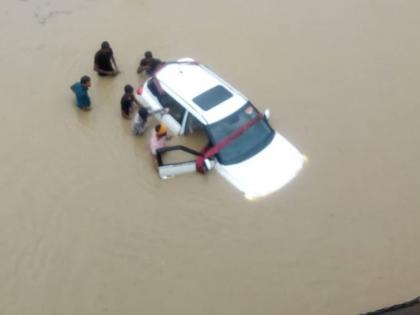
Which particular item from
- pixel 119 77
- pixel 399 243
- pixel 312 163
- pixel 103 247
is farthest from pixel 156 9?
pixel 399 243

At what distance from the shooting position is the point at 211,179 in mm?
9250

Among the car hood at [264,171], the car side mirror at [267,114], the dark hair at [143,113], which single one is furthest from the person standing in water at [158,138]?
the car side mirror at [267,114]

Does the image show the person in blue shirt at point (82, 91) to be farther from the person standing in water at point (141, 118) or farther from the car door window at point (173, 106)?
the car door window at point (173, 106)

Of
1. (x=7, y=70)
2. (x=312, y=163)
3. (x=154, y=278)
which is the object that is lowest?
(x=154, y=278)

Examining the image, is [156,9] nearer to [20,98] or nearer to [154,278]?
[20,98]

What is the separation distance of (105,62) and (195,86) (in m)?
2.31

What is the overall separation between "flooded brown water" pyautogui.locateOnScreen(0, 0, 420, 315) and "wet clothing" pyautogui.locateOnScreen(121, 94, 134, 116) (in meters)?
0.32

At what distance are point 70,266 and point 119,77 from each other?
435cm

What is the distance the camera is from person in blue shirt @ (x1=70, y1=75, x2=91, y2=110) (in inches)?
389

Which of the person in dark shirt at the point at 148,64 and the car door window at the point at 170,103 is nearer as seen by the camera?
the car door window at the point at 170,103

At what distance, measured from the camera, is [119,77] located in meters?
11.0

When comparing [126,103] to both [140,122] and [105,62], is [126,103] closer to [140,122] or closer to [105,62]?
[140,122]

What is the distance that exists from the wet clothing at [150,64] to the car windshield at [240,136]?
216cm

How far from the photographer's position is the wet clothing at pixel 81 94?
9.91 metres
